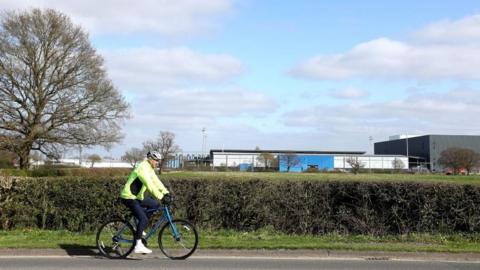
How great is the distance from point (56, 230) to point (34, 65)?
29.8 m

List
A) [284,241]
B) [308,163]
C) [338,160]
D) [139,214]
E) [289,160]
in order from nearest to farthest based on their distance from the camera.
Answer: [139,214] < [284,241] < [289,160] < [308,163] < [338,160]

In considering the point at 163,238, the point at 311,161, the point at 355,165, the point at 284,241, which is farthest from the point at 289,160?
the point at 163,238

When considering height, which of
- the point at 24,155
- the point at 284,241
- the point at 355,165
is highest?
the point at 355,165

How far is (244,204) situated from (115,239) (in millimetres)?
3569

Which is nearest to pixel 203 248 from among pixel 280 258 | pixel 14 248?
pixel 280 258

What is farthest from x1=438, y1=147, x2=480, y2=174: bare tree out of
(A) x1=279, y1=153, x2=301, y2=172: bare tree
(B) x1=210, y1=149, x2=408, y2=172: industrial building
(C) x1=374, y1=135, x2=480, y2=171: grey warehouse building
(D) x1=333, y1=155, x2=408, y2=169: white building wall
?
(D) x1=333, y1=155, x2=408, y2=169: white building wall

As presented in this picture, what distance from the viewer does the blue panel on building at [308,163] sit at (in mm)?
117375

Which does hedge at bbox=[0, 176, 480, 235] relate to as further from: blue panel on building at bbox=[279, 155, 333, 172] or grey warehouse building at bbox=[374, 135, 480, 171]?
grey warehouse building at bbox=[374, 135, 480, 171]

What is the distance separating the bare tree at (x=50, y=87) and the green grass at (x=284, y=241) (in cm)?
2945

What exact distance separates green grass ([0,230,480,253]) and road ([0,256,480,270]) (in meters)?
0.79

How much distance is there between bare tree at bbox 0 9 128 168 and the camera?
38.8m

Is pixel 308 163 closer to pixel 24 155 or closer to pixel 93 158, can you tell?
pixel 93 158

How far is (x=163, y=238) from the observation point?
31.3 ft

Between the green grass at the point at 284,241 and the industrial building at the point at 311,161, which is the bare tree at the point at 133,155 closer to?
the industrial building at the point at 311,161
